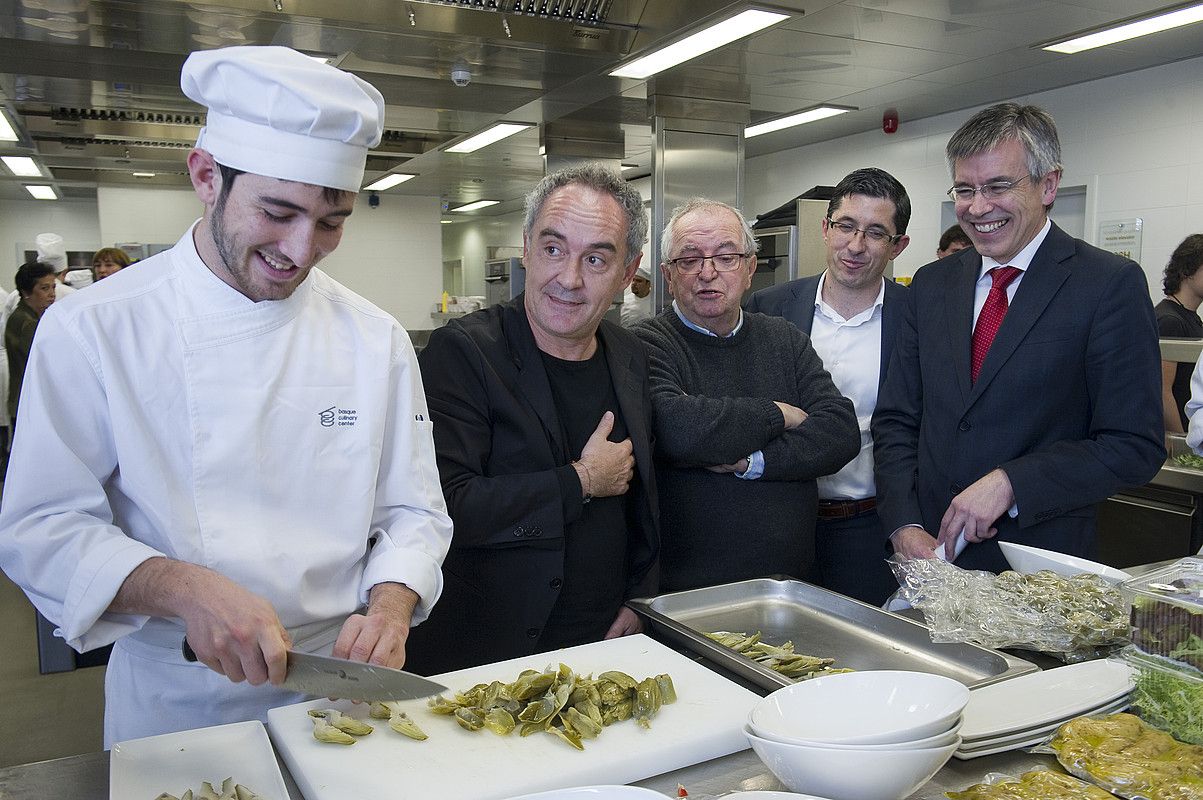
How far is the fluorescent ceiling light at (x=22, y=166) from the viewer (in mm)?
8438

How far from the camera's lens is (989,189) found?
2113 mm

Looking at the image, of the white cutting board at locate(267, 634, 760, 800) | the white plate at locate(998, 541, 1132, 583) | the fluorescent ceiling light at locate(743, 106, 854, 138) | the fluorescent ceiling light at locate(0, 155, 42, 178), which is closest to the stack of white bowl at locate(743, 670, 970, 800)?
the white cutting board at locate(267, 634, 760, 800)

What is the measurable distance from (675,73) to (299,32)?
7.89ft

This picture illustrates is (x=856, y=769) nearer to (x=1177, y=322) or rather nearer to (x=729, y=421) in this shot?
(x=729, y=421)

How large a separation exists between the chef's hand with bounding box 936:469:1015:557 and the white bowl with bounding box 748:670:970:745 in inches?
37.8

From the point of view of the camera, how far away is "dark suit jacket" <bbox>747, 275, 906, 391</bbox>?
2.63m

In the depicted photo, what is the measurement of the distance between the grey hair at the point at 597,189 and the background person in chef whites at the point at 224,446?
618 millimetres

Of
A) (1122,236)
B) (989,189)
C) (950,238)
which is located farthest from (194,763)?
(1122,236)

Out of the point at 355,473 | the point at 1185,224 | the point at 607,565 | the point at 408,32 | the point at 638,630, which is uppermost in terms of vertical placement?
the point at 408,32

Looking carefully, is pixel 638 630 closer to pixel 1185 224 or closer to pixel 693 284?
pixel 693 284

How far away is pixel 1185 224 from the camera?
5977 mm

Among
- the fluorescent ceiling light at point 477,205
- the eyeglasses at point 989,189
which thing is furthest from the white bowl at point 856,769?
the fluorescent ceiling light at point 477,205

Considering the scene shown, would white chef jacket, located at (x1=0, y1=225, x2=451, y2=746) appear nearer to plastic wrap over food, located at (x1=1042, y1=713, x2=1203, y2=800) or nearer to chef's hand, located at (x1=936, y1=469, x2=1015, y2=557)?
plastic wrap over food, located at (x1=1042, y1=713, x2=1203, y2=800)

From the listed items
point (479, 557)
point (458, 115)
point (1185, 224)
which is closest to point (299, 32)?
point (458, 115)
